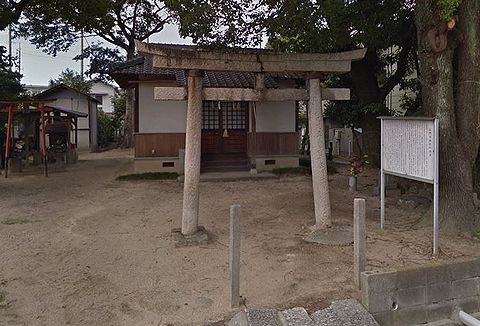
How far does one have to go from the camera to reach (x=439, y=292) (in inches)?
183

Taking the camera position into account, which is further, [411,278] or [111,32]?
[111,32]

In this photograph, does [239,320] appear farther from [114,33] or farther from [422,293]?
[114,33]

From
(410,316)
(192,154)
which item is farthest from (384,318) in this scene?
(192,154)

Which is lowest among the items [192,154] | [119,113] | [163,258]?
[163,258]

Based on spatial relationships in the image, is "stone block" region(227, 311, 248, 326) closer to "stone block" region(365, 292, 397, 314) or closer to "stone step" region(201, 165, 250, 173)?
"stone block" region(365, 292, 397, 314)

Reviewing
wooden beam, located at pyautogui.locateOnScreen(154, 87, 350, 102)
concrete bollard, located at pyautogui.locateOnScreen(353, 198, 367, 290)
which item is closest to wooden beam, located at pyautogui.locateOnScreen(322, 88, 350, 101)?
wooden beam, located at pyautogui.locateOnScreen(154, 87, 350, 102)

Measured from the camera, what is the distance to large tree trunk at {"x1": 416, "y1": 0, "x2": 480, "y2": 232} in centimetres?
633

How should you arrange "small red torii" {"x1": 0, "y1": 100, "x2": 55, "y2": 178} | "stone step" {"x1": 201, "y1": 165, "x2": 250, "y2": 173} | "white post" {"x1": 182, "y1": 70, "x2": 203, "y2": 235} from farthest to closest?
1. "small red torii" {"x1": 0, "y1": 100, "x2": 55, "y2": 178}
2. "stone step" {"x1": 201, "y1": 165, "x2": 250, "y2": 173}
3. "white post" {"x1": 182, "y1": 70, "x2": 203, "y2": 235}

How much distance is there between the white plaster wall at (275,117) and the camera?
1391 centimetres

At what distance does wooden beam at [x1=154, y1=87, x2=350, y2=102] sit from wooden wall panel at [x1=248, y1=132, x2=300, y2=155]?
667 centimetres

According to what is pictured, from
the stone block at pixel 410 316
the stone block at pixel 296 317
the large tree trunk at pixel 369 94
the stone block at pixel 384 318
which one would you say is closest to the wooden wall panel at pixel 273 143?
the large tree trunk at pixel 369 94

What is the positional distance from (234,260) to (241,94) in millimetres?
3257

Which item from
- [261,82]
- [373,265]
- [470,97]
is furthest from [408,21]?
[373,265]

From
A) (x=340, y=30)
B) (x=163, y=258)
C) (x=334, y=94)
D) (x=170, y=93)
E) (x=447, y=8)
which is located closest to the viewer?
(x=163, y=258)
